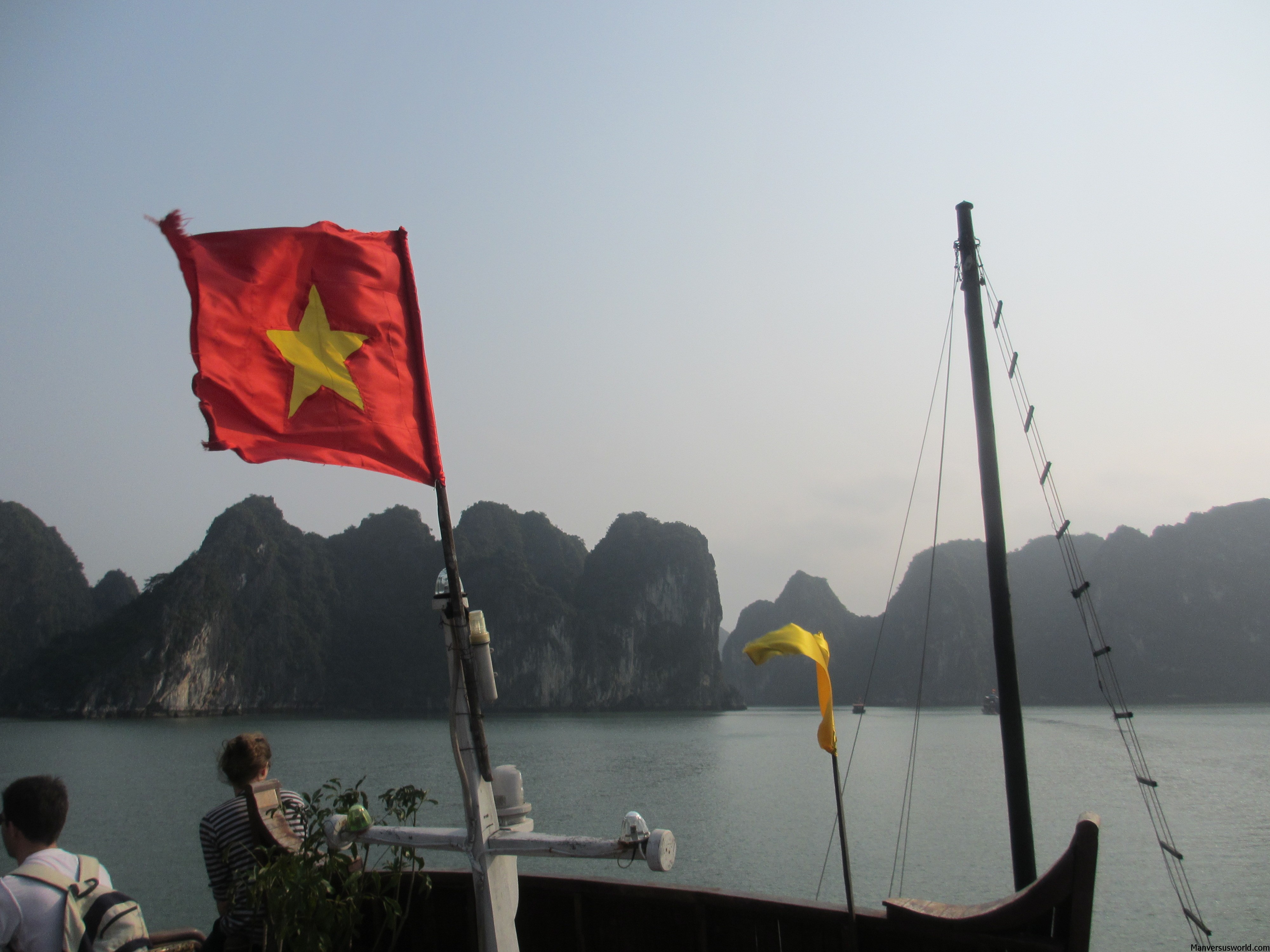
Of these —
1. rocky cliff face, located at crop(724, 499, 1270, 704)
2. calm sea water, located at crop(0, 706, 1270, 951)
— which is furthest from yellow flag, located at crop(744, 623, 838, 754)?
rocky cliff face, located at crop(724, 499, 1270, 704)

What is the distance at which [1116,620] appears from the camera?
358 ft

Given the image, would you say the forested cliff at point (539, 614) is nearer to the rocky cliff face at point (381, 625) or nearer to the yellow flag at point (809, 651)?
the rocky cliff face at point (381, 625)

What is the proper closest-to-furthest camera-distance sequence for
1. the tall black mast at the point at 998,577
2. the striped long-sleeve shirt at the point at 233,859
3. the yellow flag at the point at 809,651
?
the striped long-sleeve shirt at the point at 233,859 < the yellow flag at the point at 809,651 < the tall black mast at the point at 998,577

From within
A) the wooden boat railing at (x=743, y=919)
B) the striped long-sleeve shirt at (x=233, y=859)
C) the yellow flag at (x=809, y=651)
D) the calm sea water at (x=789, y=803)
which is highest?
the yellow flag at (x=809, y=651)

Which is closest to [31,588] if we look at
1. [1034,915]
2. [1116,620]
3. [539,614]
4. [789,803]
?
[539,614]

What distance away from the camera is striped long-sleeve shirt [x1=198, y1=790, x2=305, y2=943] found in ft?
8.98

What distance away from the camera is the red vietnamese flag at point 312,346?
9.34 feet

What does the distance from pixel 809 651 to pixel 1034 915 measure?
1520 mm

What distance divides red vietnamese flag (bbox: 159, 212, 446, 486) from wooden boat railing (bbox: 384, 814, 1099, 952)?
2.02 m

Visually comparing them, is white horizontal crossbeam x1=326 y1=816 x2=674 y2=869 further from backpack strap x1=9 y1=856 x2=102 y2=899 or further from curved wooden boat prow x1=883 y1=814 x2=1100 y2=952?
curved wooden boat prow x1=883 y1=814 x2=1100 y2=952

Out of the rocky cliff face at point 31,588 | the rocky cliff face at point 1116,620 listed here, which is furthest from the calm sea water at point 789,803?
the rocky cliff face at point 1116,620

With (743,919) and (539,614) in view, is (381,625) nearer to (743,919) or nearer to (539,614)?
(539,614)

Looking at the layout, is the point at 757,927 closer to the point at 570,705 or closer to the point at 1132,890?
Result: the point at 1132,890

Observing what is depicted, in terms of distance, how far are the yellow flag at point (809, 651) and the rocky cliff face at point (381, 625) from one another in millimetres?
80806
